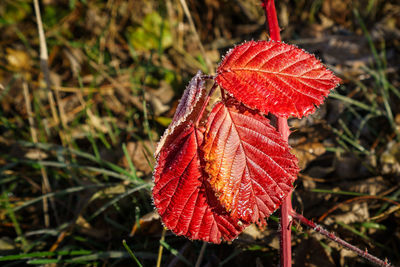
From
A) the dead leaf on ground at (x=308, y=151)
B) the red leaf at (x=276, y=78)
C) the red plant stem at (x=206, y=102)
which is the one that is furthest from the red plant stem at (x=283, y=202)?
the dead leaf on ground at (x=308, y=151)

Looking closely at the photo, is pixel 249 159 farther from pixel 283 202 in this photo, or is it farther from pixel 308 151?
pixel 308 151

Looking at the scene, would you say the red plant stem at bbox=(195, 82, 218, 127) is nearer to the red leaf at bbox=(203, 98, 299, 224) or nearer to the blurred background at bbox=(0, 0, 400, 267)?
the red leaf at bbox=(203, 98, 299, 224)

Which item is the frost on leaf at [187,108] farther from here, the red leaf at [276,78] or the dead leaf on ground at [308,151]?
the dead leaf on ground at [308,151]

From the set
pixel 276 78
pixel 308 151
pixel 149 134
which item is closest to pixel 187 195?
pixel 276 78

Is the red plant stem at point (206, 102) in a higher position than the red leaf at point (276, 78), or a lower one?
lower

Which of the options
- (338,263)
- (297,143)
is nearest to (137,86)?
(297,143)

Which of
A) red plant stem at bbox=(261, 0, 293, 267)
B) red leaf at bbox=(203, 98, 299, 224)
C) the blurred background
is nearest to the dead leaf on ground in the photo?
the blurred background
